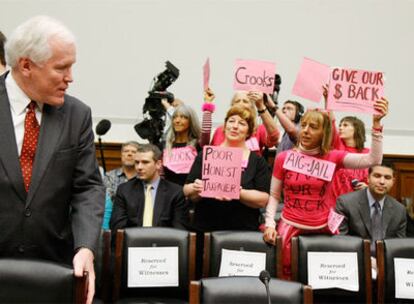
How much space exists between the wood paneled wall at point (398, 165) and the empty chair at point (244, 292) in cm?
367

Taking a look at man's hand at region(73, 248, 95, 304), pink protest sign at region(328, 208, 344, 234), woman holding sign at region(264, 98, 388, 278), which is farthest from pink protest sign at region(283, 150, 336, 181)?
man's hand at region(73, 248, 95, 304)

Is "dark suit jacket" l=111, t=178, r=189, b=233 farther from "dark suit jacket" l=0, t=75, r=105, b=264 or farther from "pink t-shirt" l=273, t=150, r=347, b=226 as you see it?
"dark suit jacket" l=0, t=75, r=105, b=264

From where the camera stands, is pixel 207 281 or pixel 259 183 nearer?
pixel 207 281

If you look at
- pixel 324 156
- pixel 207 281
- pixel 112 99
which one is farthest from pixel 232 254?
pixel 112 99

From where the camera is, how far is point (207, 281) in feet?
7.77

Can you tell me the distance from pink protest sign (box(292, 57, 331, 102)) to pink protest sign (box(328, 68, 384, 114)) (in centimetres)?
20

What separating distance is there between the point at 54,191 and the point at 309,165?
1.74 meters

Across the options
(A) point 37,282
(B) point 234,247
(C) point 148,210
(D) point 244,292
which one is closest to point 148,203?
(C) point 148,210

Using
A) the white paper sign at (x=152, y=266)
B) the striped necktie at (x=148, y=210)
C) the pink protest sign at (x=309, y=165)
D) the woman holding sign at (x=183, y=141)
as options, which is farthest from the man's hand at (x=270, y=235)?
the woman holding sign at (x=183, y=141)

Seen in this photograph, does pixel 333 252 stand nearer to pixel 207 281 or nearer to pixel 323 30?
pixel 207 281

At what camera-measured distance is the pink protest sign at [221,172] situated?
3.38 meters

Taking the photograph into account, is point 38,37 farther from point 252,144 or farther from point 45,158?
point 252,144

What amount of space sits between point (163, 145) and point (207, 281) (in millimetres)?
2449

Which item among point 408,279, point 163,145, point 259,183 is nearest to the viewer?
point 408,279
